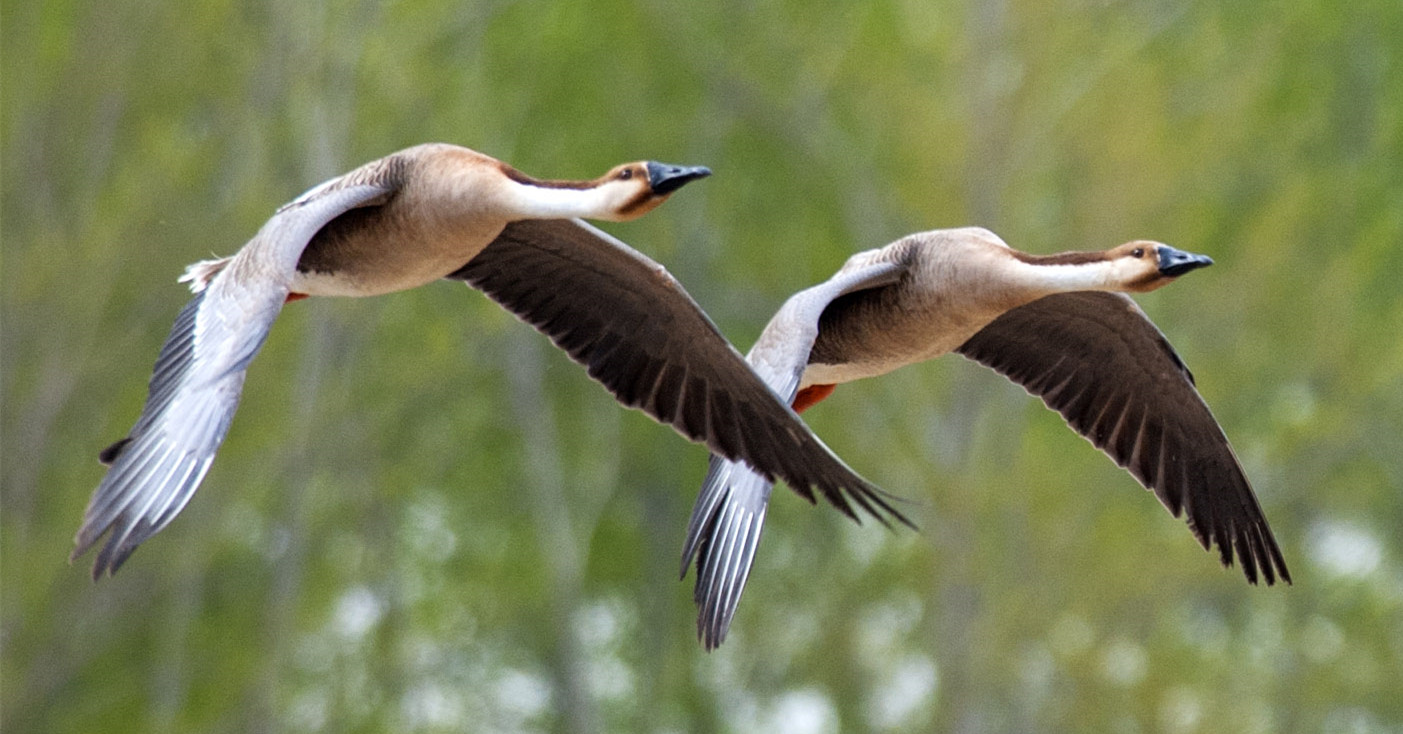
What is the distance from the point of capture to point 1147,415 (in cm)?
948

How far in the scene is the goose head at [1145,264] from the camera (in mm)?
7805

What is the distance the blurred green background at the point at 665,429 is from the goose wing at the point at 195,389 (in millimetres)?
7367

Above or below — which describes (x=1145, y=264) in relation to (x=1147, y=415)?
above

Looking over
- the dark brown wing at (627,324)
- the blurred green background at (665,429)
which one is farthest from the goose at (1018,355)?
the blurred green background at (665,429)

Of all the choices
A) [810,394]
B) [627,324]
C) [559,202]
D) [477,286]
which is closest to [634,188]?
[559,202]

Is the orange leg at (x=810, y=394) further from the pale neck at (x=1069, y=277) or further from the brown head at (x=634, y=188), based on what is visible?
the brown head at (x=634, y=188)

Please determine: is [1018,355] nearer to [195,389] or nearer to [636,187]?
[636,187]

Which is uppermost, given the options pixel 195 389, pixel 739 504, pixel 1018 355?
pixel 1018 355

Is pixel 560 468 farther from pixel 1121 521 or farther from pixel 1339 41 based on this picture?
pixel 1339 41

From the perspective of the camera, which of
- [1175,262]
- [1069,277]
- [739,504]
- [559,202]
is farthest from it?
[739,504]

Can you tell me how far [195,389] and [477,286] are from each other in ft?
6.65

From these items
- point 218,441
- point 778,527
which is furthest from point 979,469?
point 218,441

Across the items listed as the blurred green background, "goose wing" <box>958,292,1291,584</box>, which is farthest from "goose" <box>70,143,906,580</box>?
the blurred green background

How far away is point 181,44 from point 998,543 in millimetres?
7414
